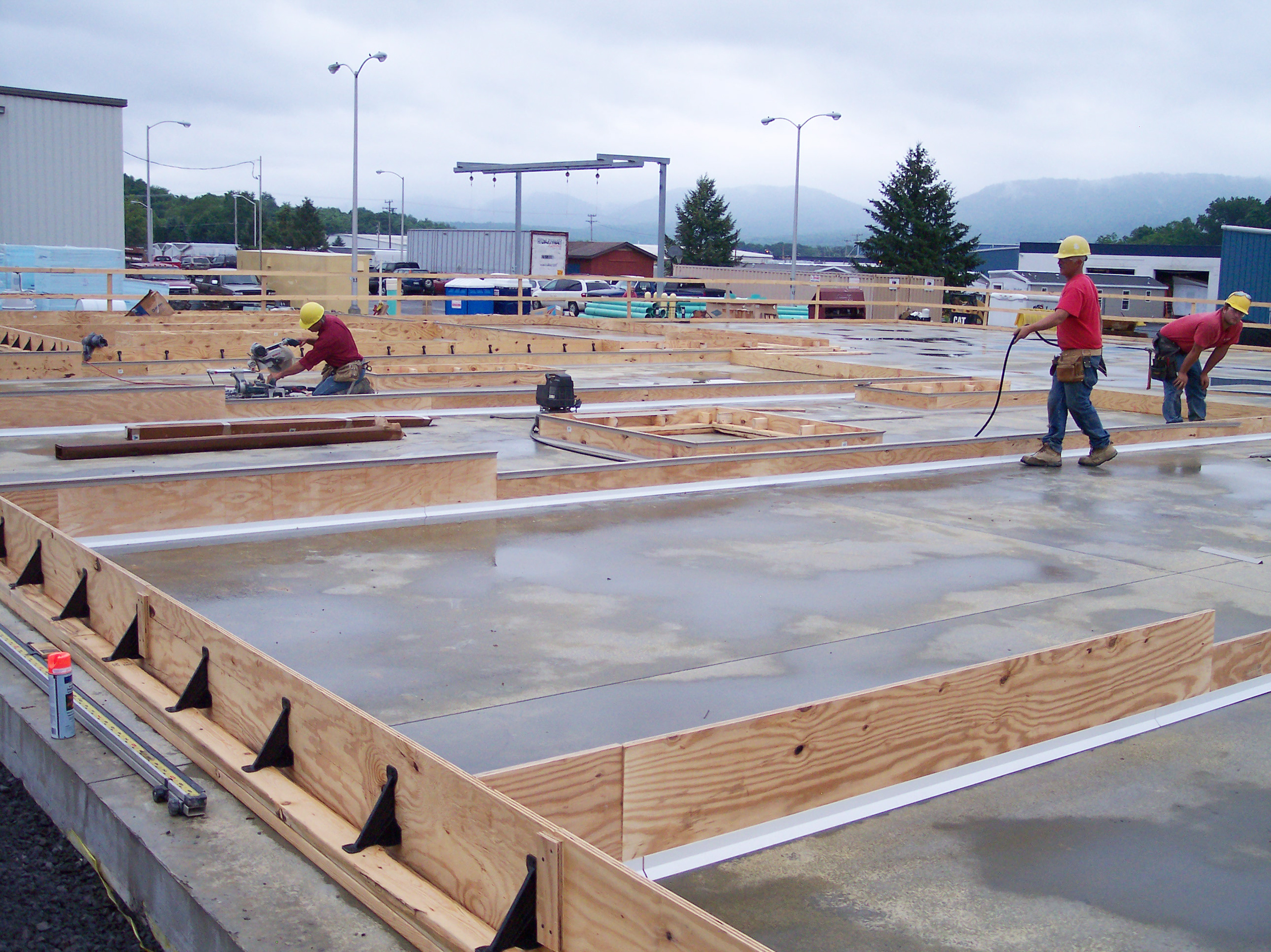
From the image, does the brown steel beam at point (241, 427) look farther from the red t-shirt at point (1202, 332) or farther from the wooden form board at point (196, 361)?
the red t-shirt at point (1202, 332)

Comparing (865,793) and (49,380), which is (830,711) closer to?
(865,793)

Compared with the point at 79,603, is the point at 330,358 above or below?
above

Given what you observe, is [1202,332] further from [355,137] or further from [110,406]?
[355,137]

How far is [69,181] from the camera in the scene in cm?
3481

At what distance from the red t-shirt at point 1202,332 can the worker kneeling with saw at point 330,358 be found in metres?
8.50

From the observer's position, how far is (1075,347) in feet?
31.2

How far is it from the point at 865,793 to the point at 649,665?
1.30 m

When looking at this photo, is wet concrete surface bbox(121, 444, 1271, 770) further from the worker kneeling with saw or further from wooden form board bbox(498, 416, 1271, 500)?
the worker kneeling with saw

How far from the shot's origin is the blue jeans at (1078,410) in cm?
964

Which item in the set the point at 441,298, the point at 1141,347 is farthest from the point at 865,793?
the point at 1141,347

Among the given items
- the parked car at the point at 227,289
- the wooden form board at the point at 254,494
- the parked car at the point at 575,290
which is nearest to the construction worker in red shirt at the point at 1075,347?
the wooden form board at the point at 254,494

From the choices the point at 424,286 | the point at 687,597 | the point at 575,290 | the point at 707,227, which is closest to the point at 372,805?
the point at 687,597

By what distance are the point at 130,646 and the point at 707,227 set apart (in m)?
100

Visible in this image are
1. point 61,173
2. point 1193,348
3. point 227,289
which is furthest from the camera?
point 227,289
